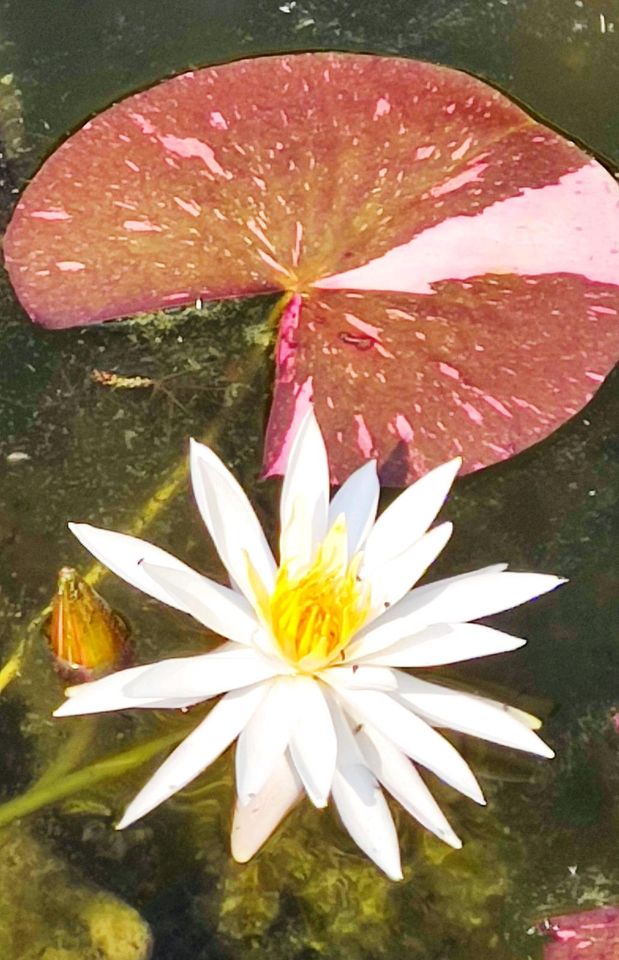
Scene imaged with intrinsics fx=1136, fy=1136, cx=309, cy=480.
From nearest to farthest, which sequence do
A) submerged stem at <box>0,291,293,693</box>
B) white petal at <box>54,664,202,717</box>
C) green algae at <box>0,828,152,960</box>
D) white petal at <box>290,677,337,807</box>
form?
white petal at <box>290,677,337,807</box> < white petal at <box>54,664,202,717</box> < green algae at <box>0,828,152,960</box> < submerged stem at <box>0,291,293,693</box>

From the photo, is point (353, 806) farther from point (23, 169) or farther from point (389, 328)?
point (23, 169)

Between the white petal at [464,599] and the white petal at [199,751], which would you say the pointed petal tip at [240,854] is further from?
the white petal at [464,599]

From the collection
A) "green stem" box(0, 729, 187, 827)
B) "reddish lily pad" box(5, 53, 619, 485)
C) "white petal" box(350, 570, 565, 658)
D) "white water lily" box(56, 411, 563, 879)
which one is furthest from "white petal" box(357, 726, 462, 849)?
"reddish lily pad" box(5, 53, 619, 485)

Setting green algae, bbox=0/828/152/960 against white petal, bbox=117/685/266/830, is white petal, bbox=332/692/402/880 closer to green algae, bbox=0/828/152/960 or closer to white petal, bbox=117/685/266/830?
white petal, bbox=117/685/266/830

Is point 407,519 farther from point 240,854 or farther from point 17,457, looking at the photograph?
point 17,457

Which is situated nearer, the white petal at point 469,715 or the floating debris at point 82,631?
the white petal at point 469,715

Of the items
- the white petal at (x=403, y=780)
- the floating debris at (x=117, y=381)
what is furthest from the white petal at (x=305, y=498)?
the floating debris at (x=117, y=381)
